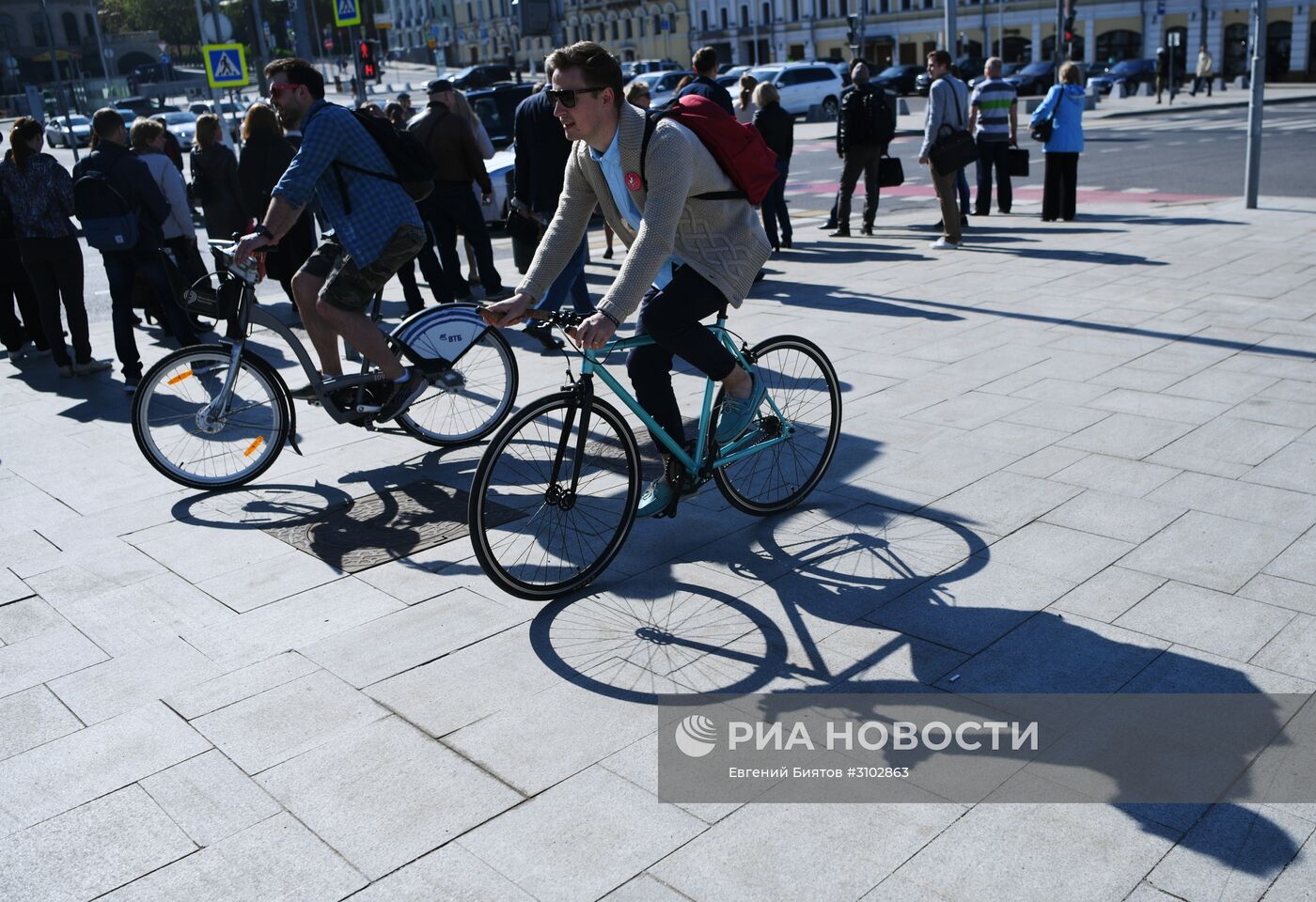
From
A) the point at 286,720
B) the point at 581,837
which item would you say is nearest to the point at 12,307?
the point at 286,720

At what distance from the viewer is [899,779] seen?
323cm

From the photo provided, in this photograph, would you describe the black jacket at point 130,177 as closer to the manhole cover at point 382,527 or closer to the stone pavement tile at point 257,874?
the manhole cover at point 382,527

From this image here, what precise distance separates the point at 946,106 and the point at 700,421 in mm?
8769

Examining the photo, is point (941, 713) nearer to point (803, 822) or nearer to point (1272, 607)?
point (803, 822)

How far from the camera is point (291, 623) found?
14.5 feet

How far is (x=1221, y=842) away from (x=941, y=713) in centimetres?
84

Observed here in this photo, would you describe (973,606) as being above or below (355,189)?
below

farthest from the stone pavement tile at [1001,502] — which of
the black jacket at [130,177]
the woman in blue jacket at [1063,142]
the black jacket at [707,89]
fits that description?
the woman in blue jacket at [1063,142]

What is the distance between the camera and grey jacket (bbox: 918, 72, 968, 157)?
40.7 feet

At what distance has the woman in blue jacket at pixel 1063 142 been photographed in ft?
42.7

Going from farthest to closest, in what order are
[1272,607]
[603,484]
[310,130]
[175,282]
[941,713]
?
1. [175,282]
2. [310,130]
3. [603,484]
4. [1272,607]
5. [941,713]

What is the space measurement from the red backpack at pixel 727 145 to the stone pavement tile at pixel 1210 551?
190cm

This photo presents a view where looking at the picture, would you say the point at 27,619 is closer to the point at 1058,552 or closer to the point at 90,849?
the point at 90,849

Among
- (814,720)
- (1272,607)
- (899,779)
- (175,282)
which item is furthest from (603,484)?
(175,282)
